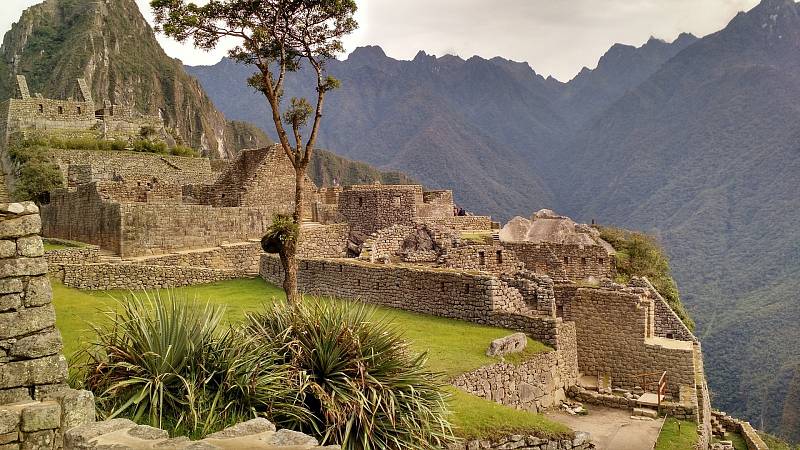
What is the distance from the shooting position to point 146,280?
53.9 ft

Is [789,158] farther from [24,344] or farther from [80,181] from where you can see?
[24,344]

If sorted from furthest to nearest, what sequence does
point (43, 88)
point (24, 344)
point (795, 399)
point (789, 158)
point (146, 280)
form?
point (43, 88) → point (789, 158) → point (795, 399) → point (146, 280) → point (24, 344)

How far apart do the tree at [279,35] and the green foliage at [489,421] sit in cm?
547

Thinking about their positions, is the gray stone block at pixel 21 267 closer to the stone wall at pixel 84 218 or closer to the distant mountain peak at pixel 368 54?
the stone wall at pixel 84 218

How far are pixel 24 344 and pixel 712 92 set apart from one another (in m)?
109

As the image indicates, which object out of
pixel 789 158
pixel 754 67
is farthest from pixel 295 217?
pixel 754 67

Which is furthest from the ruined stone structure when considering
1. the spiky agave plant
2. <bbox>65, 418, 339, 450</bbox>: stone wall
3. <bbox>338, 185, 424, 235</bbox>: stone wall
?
<bbox>65, 418, 339, 450</bbox>: stone wall

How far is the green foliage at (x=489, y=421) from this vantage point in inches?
362

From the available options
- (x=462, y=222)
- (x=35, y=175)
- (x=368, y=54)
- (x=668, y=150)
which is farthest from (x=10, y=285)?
(x=368, y=54)

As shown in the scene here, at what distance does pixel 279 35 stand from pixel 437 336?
800 centimetres

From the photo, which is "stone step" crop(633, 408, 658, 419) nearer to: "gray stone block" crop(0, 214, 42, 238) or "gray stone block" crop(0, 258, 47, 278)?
"gray stone block" crop(0, 258, 47, 278)

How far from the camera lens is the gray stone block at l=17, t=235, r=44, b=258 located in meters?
6.07

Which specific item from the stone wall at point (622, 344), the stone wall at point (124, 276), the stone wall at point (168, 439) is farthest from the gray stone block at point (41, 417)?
the stone wall at point (622, 344)

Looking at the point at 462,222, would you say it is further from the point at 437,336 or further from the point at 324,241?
the point at 437,336
